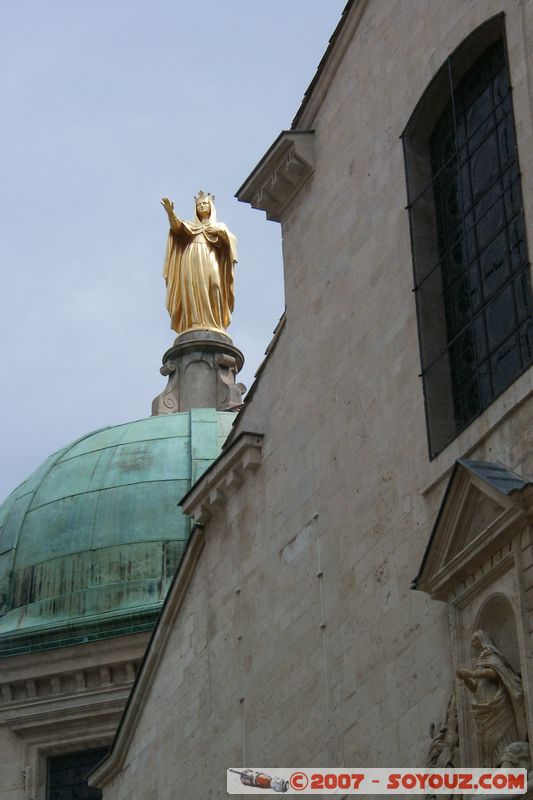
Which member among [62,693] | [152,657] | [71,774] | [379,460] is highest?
[62,693]

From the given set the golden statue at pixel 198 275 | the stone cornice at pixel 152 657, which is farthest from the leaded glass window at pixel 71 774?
the golden statue at pixel 198 275

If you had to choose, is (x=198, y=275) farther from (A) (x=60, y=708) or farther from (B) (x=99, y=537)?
(A) (x=60, y=708)

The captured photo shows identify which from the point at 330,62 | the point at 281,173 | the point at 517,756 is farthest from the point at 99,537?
the point at 517,756

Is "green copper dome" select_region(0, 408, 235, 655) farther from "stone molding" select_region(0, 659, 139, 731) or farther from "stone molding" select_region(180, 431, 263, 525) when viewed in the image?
"stone molding" select_region(180, 431, 263, 525)

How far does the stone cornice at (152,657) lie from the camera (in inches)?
898

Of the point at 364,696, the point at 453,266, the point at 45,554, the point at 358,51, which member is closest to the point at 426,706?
the point at 364,696

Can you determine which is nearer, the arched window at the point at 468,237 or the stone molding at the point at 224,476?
the arched window at the point at 468,237

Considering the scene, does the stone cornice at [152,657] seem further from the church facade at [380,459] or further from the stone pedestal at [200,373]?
the stone pedestal at [200,373]

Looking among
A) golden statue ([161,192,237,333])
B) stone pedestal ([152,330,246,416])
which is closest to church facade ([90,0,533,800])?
stone pedestal ([152,330,246,416])

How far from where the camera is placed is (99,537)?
35031 millimetres

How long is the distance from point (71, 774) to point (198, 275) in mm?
12807

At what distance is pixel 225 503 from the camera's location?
22.2 m

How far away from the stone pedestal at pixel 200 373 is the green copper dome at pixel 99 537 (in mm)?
3104

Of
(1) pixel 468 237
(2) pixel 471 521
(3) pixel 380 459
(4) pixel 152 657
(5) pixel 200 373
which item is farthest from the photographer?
(5) pixel 200 373
